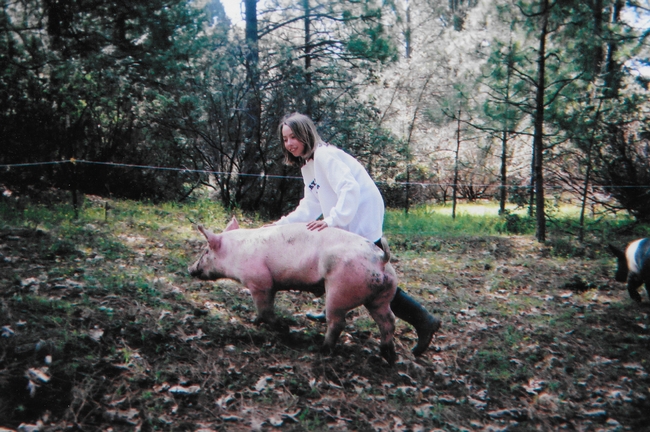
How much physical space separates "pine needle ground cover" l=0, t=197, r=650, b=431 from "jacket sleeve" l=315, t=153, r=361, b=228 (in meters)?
1.10

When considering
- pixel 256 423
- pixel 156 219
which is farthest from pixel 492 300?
pixel 156 219

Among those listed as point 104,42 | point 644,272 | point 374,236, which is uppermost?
point 104,42

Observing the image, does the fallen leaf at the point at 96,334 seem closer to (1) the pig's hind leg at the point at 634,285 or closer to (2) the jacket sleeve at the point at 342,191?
(2) the jacket sleeve at the point at 342,191

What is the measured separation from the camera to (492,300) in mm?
5633

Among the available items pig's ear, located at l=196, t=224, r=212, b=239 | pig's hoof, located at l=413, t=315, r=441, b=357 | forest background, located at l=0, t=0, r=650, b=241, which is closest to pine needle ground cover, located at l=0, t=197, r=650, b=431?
pig's hoof, located at l=413, t=315, r=441, b=357

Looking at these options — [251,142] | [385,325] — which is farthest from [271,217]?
[385,325]

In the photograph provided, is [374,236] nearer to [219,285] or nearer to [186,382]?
[186,382]

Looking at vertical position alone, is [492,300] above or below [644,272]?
below

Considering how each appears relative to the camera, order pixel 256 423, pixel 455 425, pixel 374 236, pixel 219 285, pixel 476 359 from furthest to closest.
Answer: pixel 219 285, pixel 476 359, pixel 374 236, pixel 455 425, pixel 256 423

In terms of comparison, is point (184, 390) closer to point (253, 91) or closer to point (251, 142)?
point (251, 142)

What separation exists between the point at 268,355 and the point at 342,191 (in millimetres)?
1393

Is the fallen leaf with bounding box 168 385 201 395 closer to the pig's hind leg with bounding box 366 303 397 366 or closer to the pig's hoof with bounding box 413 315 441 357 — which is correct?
the pig's hind leg with bounding box 366 303 397 366

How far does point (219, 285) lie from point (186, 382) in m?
2.18

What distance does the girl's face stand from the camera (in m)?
3.55
